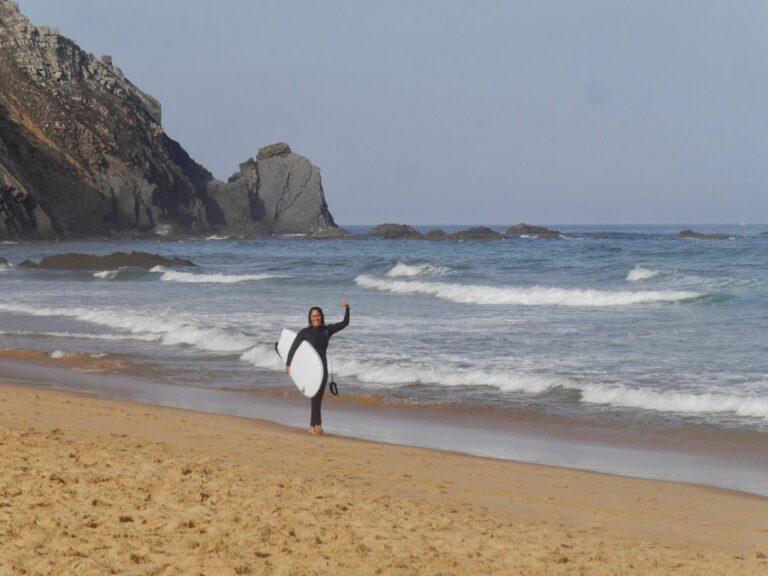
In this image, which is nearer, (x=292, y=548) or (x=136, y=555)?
(x=136, y=555)

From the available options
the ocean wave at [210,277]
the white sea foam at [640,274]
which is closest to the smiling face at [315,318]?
the white sea foam at [640,274]

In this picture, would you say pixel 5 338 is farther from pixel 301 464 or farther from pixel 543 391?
pixel 301 464

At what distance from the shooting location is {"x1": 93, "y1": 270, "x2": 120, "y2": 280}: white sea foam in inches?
1609

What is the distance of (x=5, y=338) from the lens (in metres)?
19.1

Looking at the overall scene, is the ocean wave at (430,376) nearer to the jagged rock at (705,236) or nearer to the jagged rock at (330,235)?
the jagged rock at (705,236)

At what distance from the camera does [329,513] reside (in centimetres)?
635

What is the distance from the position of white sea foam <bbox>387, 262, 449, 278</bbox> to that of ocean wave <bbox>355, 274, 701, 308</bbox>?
10.0 metres

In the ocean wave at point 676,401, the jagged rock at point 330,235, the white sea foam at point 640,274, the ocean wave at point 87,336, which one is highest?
the jagged rock at point 330,235

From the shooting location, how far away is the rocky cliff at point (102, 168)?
280ft

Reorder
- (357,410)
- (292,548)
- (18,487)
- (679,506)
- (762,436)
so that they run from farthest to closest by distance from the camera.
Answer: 1. (357,410)
2. (762,436)
3. (679,506)
4. (18,487)
5. (292,548)

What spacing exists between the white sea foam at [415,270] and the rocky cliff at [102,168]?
38.3 m

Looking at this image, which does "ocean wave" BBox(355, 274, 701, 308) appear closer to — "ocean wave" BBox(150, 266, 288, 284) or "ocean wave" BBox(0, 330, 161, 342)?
"ocean wave" BBox(150, 266, 288, 284)

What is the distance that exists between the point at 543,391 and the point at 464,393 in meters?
1.07

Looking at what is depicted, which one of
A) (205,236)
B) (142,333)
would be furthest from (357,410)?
(205,236)
